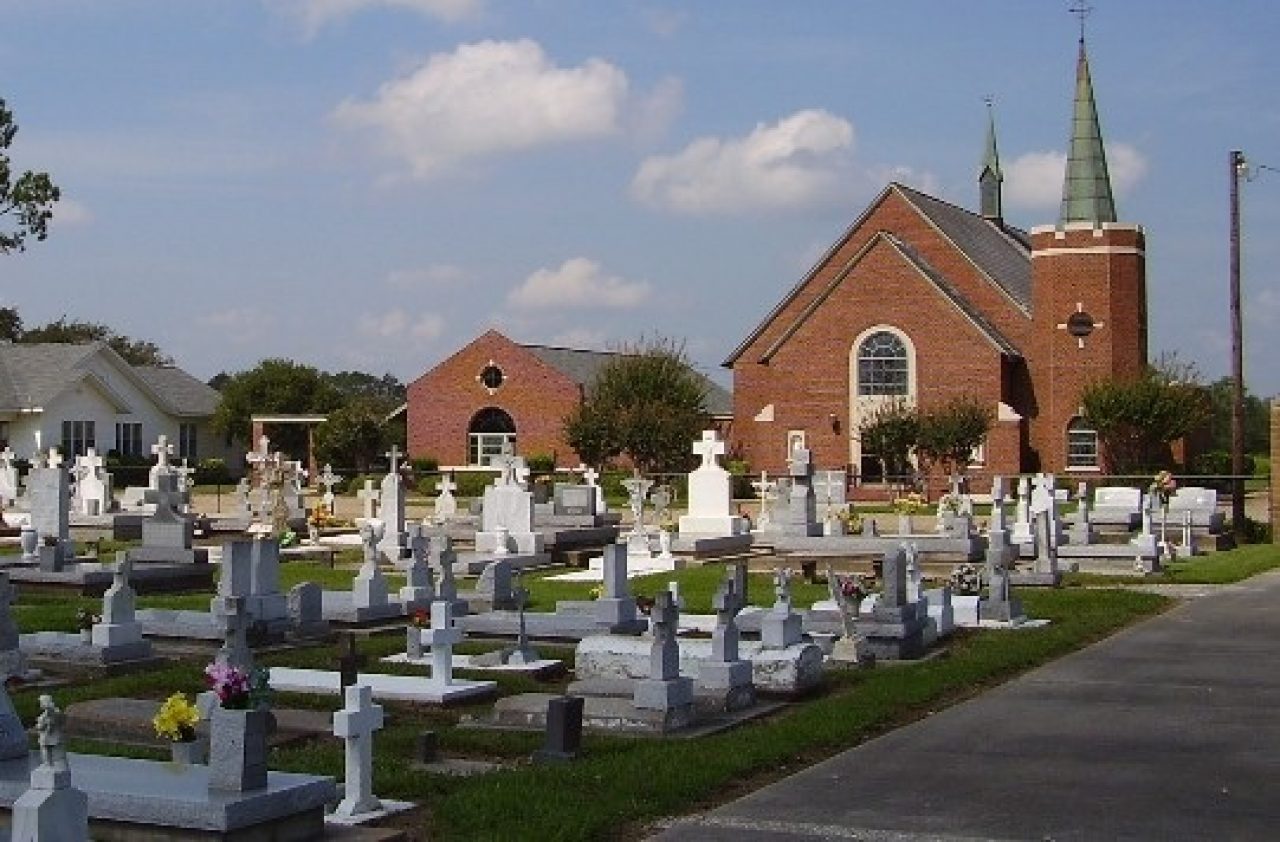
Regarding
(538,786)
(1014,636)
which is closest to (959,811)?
(538,786)

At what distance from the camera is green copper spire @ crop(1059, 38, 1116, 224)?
58.8m

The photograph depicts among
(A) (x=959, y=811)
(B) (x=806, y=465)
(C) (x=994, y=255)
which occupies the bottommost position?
(A) (x=959, y=811)

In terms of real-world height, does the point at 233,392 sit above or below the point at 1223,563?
above

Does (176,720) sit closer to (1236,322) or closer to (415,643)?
(415,643)

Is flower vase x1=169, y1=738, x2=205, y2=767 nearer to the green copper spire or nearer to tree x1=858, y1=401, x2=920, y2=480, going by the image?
tree x1=858, y1=401, x2=920, y2=480

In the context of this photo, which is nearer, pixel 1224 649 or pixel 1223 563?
pixel 1224 649

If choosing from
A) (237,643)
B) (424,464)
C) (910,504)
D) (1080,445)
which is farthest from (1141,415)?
(237,643)

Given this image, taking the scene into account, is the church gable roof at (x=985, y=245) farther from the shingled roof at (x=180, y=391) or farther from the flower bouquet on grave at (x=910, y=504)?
the shingled roof at (x=180, y=391)

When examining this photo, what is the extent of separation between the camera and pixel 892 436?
55.0 meters

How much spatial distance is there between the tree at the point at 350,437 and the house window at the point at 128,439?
27.0ft

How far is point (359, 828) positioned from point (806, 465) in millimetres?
22631

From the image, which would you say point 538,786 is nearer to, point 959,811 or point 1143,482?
point 959,811

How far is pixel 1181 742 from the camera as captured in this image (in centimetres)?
1232

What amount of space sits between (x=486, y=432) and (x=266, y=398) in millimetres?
10529
